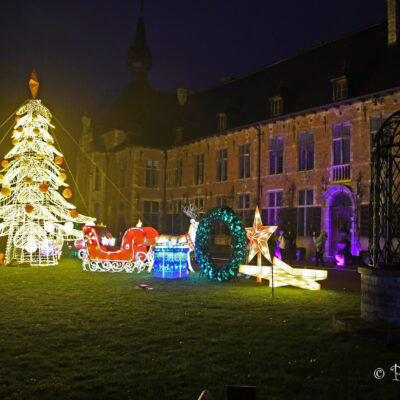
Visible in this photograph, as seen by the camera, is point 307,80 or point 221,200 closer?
point 307,80

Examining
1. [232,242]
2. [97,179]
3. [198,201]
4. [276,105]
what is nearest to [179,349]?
[232,242]

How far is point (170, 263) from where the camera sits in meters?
14.1

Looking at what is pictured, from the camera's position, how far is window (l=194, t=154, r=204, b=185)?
103 feet

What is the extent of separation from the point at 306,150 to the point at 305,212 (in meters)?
3.29

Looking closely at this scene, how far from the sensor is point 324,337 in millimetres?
6465

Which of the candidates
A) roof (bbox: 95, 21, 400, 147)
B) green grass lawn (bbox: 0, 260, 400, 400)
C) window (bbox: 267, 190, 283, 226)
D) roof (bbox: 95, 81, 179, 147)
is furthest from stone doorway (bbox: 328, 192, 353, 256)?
roof (bbox: 95, 81, 179, 147)

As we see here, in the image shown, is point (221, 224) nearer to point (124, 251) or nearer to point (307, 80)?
point (307, 80)

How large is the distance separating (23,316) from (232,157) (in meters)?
21.9

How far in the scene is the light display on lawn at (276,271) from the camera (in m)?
11.5

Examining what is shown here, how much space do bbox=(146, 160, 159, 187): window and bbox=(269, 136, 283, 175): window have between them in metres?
11.5

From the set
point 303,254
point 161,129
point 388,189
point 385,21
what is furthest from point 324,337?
point 161,129

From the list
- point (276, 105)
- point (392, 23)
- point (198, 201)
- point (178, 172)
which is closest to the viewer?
point (392, 23)

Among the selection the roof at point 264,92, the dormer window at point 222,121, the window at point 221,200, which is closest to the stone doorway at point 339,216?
the roof at point 264,92

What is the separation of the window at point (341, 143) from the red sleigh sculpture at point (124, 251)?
1082 centimetres
